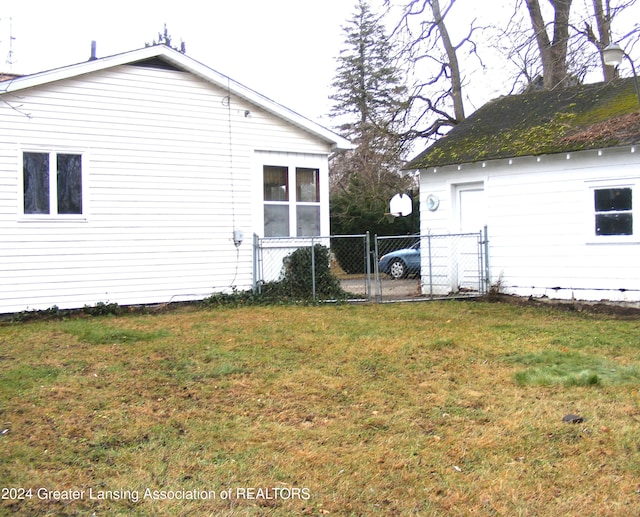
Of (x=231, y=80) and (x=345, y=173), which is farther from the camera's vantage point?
(x=345, y=173)

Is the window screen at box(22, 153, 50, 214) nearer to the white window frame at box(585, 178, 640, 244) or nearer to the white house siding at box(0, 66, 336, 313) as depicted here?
the white house siding at box(0, 66, 336, 313)

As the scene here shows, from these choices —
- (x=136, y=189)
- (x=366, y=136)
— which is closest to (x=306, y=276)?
(x=136, y=189)

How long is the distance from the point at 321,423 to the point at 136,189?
7256 millimetres

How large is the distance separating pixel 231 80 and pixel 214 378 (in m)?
7.18

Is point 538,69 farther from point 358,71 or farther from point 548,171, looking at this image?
point 358,71

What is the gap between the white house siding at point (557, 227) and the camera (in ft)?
32.7

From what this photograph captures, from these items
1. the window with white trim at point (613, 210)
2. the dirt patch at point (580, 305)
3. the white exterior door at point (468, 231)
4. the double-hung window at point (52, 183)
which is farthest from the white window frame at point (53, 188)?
the window with white trim at point (613, 210)

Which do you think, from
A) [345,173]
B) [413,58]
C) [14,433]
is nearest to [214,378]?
[14,433]

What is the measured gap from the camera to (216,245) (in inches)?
444

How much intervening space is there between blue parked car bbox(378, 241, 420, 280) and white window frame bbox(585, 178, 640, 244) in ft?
22.3

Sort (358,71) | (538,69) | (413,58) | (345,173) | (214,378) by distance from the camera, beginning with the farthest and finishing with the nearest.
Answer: (358,71), (345,173), (413,58), (538,69), (214,378)

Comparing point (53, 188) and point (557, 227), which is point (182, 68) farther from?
point (557, 227)

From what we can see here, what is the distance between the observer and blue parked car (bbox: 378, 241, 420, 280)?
17.0 metres

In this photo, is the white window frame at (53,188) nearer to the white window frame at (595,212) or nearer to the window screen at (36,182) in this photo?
the window screen at (36,182)
